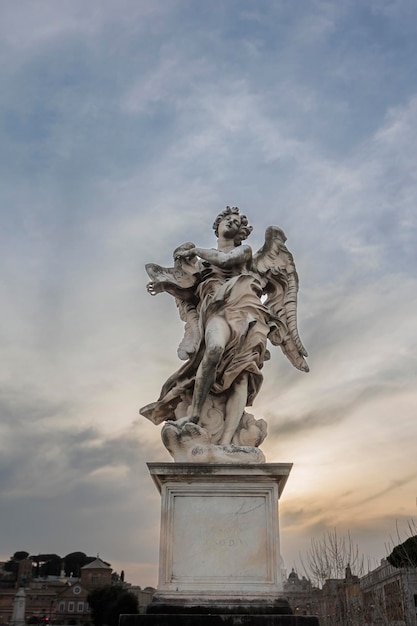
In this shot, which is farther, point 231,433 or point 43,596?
point 43,596

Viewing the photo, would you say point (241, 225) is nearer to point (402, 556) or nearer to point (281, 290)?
point (281, 290)

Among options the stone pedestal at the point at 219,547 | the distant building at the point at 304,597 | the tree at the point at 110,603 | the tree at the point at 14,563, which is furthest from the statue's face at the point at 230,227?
the tree at the point at 14,563

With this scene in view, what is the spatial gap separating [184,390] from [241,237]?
237cm

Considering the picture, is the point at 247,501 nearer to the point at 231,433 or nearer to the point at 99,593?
the point at 231,433

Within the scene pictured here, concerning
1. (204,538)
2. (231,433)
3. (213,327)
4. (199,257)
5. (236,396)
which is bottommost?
(204,538)

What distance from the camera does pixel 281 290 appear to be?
840 cm

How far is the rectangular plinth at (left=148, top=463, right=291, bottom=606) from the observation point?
588 centimetres

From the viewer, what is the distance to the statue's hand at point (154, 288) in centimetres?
810

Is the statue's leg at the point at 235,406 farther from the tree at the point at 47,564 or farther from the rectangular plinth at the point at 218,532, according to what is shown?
the tree at the point at 47,564

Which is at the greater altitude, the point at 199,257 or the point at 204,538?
the point at 199,257

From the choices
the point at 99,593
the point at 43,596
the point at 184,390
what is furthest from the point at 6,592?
the point at 184,390

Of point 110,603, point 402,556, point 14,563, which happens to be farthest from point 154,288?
point 14,563

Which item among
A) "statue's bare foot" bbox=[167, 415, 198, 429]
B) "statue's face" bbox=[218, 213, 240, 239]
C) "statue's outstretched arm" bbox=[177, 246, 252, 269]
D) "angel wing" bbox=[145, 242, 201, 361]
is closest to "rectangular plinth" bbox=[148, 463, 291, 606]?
"statue's bare foot" bbox=[167, 415, 198, 429]

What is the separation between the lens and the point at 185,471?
250 inches
